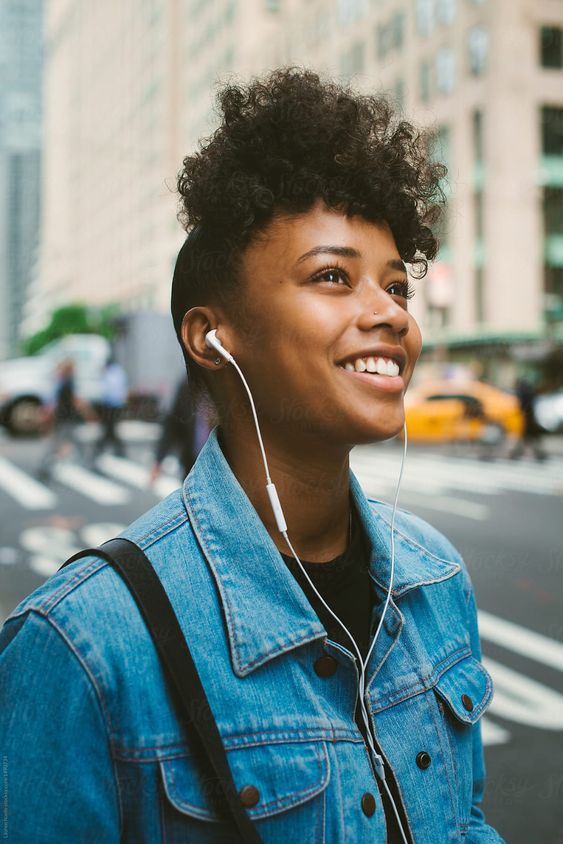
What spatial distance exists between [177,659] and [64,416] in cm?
1301

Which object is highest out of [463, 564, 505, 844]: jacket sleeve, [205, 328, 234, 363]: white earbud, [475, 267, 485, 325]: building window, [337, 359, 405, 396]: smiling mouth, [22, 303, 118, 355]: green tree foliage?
[22, 303, 118, 355]: green tree foliage

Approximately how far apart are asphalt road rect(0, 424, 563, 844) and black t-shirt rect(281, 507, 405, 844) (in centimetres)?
234

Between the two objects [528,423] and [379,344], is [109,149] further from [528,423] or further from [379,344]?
[379,344]

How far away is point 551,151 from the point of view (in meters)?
40.4

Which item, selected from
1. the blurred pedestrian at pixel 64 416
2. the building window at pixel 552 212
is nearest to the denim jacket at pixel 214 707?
the blurred pedestrian at pixel 64 416

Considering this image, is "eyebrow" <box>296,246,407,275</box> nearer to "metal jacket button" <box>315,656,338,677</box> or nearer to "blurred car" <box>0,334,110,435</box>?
"metal jacket button" <box>315,656,338,677</box>

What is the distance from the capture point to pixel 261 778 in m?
1.26

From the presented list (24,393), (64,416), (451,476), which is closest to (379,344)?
(64,416)

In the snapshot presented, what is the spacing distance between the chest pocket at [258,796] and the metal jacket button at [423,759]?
21 cm

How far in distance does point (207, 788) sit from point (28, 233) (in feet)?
631

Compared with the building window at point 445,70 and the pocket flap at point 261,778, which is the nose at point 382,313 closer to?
the pocket flap at point 261,778

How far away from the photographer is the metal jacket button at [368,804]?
4.32ft

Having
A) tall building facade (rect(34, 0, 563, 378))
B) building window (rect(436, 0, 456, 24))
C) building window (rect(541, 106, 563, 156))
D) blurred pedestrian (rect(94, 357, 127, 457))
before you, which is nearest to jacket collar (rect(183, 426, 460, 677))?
blurred pedestrian (rect(94, 357, 127, 457))

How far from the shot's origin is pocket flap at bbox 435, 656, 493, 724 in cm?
153
